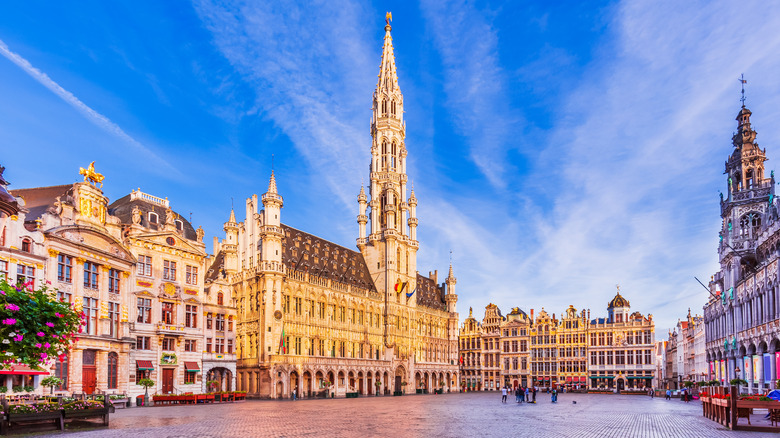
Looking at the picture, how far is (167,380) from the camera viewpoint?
51.8 m

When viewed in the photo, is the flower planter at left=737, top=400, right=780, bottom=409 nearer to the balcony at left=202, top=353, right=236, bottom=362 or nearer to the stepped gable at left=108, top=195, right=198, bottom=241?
the stepped gable at left=108, top=195, right=198, bottom=241

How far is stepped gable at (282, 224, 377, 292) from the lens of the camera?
77.9 meters

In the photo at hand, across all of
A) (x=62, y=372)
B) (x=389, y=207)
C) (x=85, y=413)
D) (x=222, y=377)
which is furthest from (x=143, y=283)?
(x=389, y=207)

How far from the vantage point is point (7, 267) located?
Answer: 119 ft

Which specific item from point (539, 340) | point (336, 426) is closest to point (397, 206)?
point (539, 340)

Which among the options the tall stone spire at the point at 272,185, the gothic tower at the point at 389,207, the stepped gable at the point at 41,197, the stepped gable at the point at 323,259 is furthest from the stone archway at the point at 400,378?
the stepped gable at the point at 41,197

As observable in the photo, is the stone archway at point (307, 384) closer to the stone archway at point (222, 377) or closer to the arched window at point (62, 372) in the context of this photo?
the stone archway at point (222, 377)

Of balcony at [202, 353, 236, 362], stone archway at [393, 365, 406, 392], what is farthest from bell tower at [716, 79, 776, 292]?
balcony at [202, 353, 236, 362]

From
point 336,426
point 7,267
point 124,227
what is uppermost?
point 124,227

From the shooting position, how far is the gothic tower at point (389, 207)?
94.2 m

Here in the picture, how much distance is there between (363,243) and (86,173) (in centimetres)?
5633

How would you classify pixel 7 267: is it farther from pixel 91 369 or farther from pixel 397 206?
pixel 397 206

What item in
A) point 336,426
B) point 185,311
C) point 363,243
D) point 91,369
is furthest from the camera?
point 363,243

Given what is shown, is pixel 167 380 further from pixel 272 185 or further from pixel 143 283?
pixel 272 185
